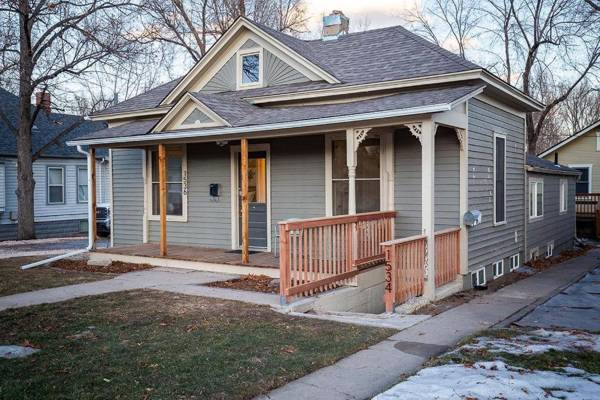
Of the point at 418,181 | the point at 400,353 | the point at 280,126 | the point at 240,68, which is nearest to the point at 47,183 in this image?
the point at 240,68

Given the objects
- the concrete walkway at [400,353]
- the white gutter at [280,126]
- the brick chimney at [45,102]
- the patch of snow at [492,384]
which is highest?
the brick chimney at [45,102]

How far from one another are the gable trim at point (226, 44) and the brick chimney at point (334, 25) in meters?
3.03

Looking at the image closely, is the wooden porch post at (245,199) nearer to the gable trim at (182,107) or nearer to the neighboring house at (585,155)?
the gable trim at (182,107)

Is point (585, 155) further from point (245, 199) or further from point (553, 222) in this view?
point (245, 199)

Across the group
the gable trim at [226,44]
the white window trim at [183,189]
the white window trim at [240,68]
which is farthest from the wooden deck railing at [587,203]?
the white window trim at [183,189]

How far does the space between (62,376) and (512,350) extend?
168 inches

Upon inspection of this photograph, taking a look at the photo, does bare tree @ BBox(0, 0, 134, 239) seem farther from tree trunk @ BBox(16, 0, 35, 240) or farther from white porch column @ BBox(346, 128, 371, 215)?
white porch column @ BBox(346, 128, 371, 215)

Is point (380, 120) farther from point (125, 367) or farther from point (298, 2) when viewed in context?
point (298, 2)

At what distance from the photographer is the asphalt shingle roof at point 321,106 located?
941cm

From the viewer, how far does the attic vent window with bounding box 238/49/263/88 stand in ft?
42.6

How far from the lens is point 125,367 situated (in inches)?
198

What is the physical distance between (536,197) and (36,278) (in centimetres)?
1207

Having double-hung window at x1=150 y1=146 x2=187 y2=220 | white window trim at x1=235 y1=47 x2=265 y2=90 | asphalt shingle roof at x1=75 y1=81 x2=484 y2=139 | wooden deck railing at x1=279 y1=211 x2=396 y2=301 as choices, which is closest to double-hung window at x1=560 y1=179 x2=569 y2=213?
asphalt shingle roof at x1=75 y1=81 x2=484 y2=139

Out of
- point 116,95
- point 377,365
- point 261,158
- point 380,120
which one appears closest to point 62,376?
point 377,365
